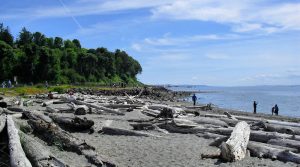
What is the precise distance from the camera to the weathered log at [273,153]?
11.5 m

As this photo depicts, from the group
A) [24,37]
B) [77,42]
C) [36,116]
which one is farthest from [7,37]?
[36,116]

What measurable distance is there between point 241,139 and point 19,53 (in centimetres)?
8203

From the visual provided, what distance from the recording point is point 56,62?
9200 cm

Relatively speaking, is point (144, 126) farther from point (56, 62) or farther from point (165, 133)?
point (56, 62)

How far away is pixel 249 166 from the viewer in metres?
10.8

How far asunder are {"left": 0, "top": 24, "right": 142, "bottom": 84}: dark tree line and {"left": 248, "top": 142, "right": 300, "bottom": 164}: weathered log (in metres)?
75.1

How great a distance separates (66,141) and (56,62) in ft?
268

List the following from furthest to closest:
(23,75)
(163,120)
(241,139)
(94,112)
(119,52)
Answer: (119,52)
(23,75)
(94,112)
(163,120)
(241,139)

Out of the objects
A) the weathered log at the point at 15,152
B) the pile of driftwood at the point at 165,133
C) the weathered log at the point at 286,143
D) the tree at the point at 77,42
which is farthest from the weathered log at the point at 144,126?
the tree at the point at 77,42

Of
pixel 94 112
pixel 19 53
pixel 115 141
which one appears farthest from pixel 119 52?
pixel 115 141

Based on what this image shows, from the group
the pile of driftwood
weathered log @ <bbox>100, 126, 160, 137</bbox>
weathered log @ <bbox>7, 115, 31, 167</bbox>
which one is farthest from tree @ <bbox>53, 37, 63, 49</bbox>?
weathered log @ <bbox>7, 115, 31, 167</bbox>

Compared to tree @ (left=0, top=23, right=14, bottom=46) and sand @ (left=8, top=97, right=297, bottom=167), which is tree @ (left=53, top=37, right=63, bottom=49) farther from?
sand @ (left=8, top=97, right=297, bottom=167)

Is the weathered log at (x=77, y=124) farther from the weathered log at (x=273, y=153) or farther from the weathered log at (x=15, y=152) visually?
the weathered log at (x=273, y=153)

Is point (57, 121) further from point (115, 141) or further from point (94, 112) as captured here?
point (94, 112)
